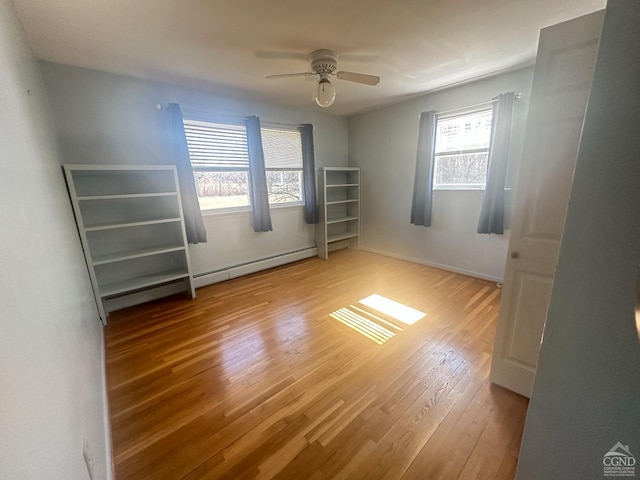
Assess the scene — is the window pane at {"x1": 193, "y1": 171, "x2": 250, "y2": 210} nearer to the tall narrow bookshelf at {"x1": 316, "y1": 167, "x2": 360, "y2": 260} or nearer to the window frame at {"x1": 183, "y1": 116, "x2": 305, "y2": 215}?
the window frame at {"x1": 183, "y1": 116, "x2": 305, "y2": 215}

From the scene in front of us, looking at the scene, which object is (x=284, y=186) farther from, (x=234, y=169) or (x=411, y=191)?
(x=411, y=191)

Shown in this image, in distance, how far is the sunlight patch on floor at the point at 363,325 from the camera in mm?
2230

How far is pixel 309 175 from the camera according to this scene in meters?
4.12

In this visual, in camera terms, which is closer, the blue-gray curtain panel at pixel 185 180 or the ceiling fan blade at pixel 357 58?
the ceiling fan blade at pixel 357 58

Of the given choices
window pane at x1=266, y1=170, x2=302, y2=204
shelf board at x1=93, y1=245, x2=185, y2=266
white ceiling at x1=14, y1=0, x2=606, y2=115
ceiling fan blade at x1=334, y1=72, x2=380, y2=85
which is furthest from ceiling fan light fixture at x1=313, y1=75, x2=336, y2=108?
shelf board at x1=93, y1=245, x2=185, y2=266

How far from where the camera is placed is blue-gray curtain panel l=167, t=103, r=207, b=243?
112 inches

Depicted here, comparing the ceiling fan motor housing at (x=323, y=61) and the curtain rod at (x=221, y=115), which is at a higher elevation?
the ceiling fan motor housing at (x=323, y=61)

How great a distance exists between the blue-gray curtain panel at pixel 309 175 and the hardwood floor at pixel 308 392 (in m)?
1.78

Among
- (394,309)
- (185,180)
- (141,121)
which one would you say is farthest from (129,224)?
(394,309)

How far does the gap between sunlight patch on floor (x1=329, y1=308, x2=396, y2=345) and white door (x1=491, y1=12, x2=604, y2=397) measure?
812 mm

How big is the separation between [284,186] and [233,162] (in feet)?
2.93

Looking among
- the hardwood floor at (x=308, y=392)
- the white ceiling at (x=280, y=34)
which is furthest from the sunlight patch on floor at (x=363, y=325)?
the white ceiling at (x=280, y=34)

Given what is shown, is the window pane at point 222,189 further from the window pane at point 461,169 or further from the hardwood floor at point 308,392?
the window pane at point 461,169

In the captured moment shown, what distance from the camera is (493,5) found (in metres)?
1.65
